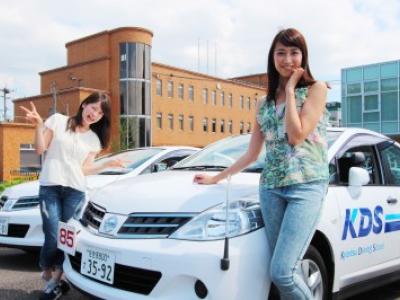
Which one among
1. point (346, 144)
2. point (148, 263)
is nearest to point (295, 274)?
point (148, 263)

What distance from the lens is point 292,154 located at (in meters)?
2.90

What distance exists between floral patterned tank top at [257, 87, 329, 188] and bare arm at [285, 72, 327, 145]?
2.0 inches

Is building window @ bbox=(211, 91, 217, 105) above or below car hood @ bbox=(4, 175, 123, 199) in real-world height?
above

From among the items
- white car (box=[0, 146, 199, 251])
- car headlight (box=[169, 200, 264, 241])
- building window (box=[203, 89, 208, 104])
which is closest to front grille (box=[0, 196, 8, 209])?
white car (box=[0, 146, 199, 251])

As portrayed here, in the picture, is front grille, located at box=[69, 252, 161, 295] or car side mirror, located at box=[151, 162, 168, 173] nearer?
front grille, located at box=[69, 252, 161, 295]

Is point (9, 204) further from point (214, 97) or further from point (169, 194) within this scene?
point (214, 97)

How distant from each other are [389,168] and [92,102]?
2.63 meters

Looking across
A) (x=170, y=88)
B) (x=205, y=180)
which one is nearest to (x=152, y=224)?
(x=205, y=180)

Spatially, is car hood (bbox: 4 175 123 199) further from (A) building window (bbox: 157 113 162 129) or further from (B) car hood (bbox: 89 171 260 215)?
(A) building window (bbox: 157 113 162 129)

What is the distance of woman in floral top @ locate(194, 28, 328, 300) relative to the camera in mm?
2816

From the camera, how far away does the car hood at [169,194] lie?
311cm

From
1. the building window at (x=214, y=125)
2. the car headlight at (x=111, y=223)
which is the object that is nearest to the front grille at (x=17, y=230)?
→ the car headlight at (x=111, y=223)

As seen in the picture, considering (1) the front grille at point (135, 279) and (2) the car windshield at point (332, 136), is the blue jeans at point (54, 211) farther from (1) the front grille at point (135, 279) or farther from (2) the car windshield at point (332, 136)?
(2) the car windshield at point (332, 136)

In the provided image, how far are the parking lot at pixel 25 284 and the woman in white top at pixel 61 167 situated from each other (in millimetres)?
338
